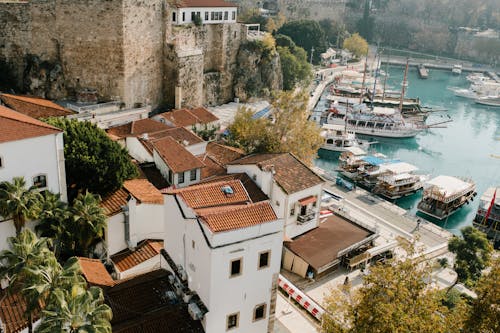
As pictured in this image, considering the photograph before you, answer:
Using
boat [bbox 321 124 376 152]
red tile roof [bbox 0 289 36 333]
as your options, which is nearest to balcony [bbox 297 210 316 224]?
red tile roof [bbox 0 289 36 333]

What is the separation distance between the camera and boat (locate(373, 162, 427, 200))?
46.9m

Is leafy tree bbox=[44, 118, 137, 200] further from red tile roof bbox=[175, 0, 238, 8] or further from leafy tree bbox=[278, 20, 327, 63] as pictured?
leafy tree bbox=[278, 20, 327, 63]

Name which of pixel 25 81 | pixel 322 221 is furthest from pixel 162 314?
pixel 25 81

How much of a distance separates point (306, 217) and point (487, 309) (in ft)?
52.3

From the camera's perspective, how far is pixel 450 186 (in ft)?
150

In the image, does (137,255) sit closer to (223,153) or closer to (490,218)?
(223,153)

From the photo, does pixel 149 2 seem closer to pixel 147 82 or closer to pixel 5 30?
pixel 147 82

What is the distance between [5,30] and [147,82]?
12.2m

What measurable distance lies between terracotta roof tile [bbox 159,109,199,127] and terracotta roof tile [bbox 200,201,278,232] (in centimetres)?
2378

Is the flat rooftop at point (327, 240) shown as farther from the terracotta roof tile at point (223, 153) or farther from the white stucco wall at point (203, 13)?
the white stucco wall at point (203, 13)

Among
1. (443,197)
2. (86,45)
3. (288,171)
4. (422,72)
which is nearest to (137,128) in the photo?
(86,45)

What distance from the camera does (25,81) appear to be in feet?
134

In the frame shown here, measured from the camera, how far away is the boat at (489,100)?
86250mm

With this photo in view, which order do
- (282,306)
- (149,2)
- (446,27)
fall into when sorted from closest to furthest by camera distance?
1. (282,306)
2. (149,2)
3. (446,27)
